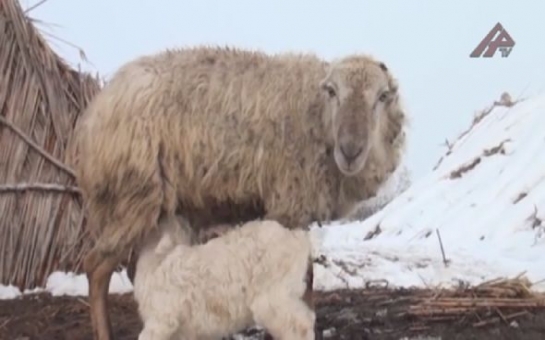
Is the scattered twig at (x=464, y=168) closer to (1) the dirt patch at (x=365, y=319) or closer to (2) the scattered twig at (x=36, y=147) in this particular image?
(2) the scattered twig at (x=36, y=147)

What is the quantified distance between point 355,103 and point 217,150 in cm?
65

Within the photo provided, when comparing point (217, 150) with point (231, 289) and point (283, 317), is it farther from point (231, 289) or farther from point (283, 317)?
point (283, 317)

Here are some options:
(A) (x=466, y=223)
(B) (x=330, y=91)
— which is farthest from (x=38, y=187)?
(A) (x=466, y=223)

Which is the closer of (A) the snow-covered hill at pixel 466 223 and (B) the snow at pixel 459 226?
(B) the snow at pixel 459 226

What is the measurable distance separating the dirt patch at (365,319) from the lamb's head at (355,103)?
0.78 meters

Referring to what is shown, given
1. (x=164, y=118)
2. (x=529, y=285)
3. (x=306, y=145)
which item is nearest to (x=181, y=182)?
(x=164, y=118)

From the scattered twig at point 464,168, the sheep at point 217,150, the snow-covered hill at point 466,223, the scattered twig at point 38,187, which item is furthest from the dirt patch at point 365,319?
the scattered twig at point 464,168

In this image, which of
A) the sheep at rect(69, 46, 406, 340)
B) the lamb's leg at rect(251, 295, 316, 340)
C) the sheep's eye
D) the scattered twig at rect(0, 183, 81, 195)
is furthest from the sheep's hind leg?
the scattered twig at rect(0, 183, 81, 195)

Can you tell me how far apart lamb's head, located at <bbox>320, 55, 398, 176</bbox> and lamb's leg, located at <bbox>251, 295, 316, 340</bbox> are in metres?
0.68

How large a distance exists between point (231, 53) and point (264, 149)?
0.57 m

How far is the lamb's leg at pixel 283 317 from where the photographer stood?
3.82 metres

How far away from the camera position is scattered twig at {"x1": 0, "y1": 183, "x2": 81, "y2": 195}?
6.88 metres

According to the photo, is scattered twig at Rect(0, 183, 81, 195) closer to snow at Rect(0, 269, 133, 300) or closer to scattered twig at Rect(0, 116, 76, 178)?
scattered twig at Rect(0, 116, 76, 178)

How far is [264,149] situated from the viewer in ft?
14.7
